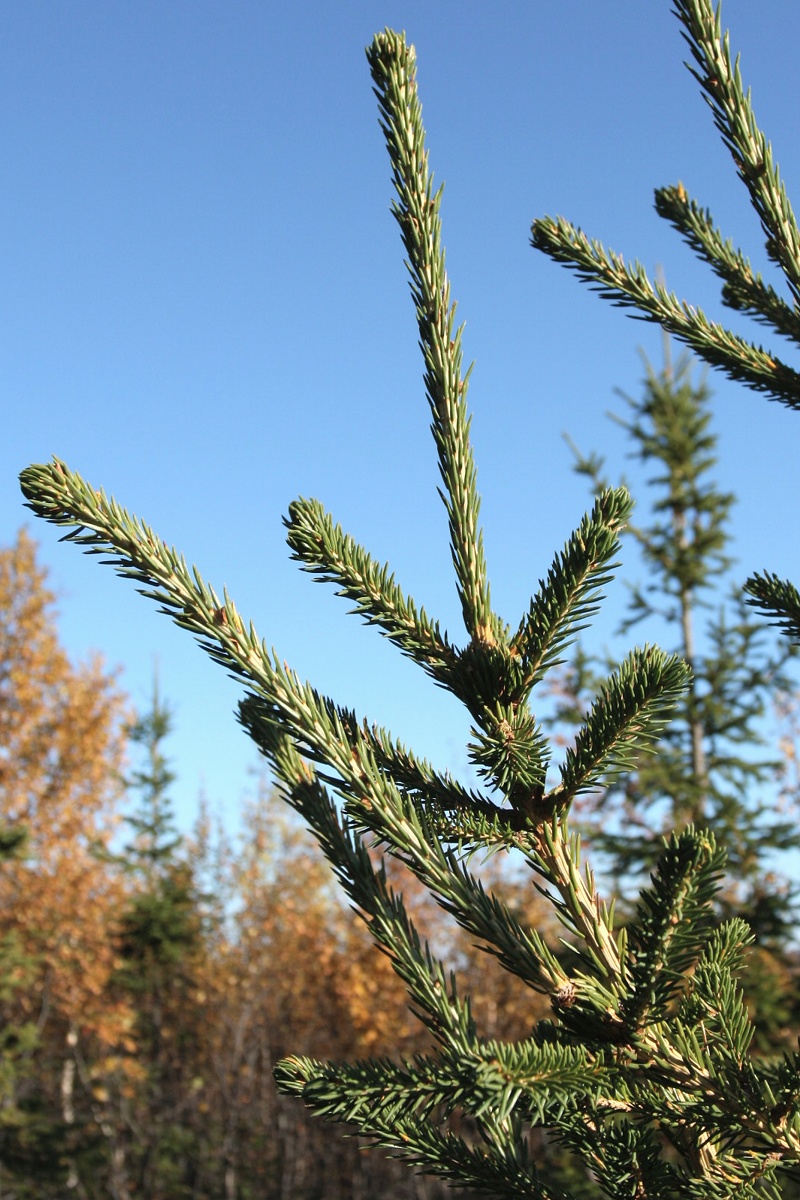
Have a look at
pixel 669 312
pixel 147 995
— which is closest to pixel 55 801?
pixel 147 995

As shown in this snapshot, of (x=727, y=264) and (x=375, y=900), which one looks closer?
(x=375, y=900)

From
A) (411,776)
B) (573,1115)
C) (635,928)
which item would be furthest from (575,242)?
(573,1115)

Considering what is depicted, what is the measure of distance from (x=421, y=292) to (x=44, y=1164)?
63.2 ft

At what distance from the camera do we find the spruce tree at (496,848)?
1063mm

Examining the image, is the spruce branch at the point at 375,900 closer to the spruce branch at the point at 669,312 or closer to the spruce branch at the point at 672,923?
the spruce branch at the point at 672,923

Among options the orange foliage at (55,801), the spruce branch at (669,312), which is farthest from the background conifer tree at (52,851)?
the spruce branch at (669,312)

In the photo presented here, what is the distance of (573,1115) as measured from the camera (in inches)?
47.2

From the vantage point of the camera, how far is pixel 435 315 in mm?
1358

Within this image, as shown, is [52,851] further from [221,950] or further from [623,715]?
[623,715]

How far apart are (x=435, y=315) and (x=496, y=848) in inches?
29.9

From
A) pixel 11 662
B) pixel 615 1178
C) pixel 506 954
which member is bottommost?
pixel 615 1178

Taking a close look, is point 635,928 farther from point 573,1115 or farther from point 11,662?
point 11,662

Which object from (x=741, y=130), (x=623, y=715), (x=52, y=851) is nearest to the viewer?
(x=623, y=715)

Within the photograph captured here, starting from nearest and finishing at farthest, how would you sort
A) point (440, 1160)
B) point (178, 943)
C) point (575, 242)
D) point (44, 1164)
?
1. point (440, 1160)
2. point (575, 242)
3. point (44, 1164)
4. point (178, 943)
